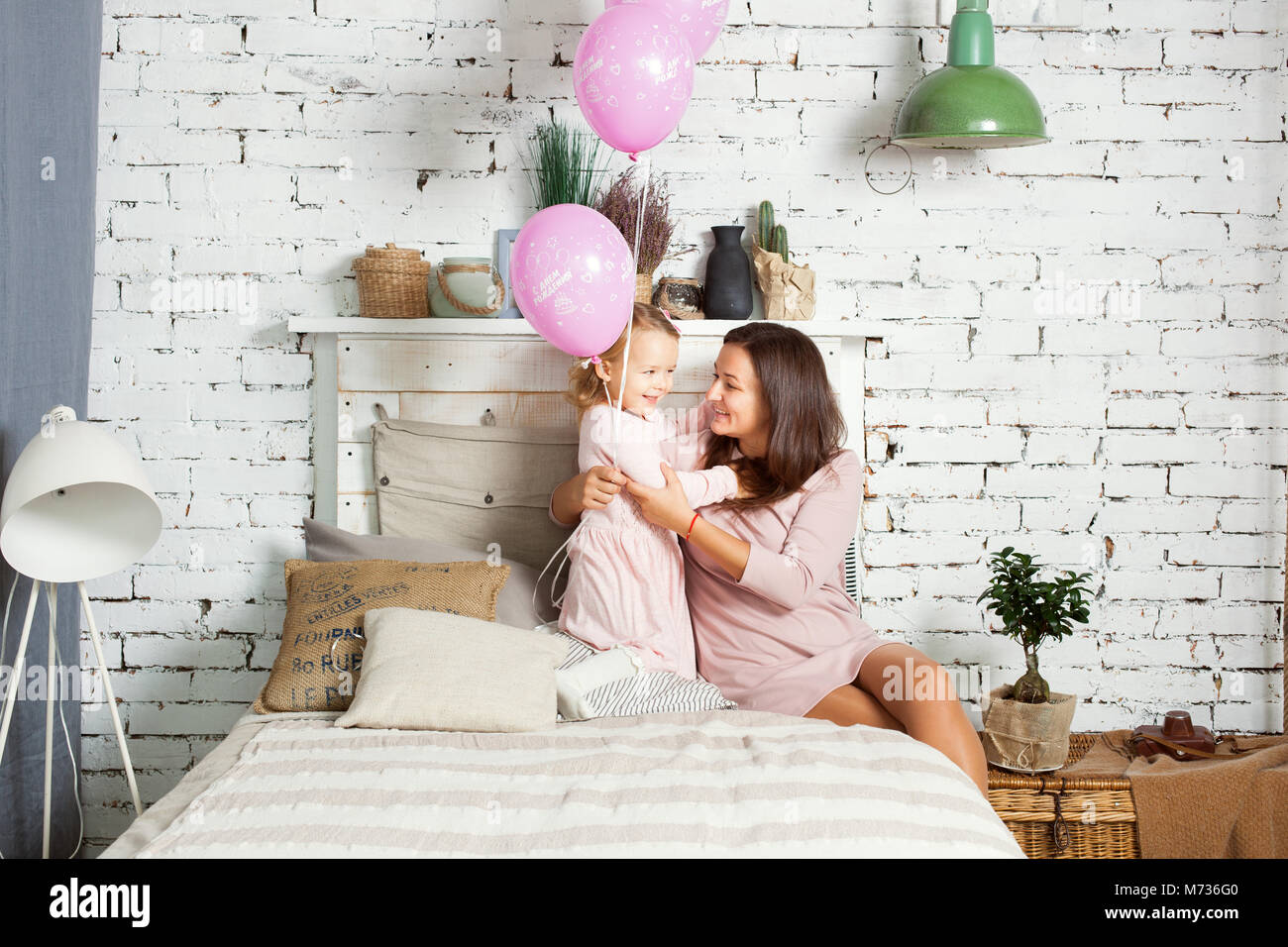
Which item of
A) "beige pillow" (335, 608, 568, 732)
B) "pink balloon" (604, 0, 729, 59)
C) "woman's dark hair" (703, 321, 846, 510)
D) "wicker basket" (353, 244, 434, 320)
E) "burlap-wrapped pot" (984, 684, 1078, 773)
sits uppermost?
"pink balloon" (604, 0, 729, 59)

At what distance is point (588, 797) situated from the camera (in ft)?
4.78

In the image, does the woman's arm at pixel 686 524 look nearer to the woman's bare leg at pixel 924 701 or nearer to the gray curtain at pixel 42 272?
the woman's bare leg at pixel 924 701

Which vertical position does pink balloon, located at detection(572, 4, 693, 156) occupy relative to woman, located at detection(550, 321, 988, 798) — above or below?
above

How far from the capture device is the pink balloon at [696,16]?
2102mm

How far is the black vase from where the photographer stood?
2477 millimetres

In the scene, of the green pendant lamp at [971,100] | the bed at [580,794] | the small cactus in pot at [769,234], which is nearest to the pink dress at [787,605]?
the bed at [580,794]

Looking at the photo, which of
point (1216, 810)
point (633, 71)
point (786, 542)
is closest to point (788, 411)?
point (786, 542)

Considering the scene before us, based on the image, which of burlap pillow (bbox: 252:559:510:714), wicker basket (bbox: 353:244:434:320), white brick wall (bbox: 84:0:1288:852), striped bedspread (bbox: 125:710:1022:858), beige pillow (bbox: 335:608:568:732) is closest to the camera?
striped bedspread (bbox: 125:710:1022:858)

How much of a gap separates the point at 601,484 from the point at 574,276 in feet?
1.35

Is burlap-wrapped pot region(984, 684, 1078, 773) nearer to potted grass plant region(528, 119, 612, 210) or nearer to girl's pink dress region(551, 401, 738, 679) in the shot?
girl's pink dress region(551, 401, 738, 679)

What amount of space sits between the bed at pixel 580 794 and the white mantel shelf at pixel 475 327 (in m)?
0.93

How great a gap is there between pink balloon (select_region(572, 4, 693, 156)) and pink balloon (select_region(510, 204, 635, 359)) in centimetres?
19

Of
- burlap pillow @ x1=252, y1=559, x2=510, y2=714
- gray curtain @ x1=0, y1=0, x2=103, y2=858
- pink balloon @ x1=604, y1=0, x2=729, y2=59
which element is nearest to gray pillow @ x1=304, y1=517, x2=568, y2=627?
burlap pillow @ x1=252, y1=559, x2=510, y2=714

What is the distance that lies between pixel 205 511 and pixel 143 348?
410 mm
